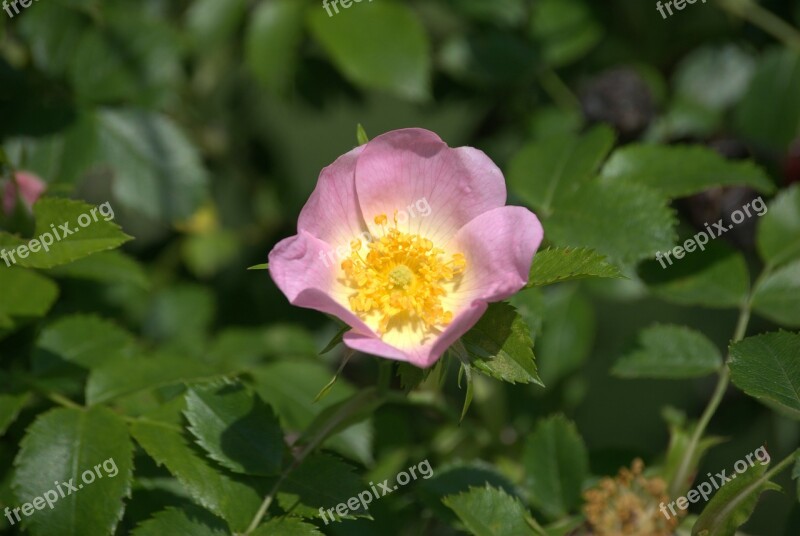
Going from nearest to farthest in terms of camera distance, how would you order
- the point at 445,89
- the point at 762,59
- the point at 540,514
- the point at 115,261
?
1. the point at 540,514
2. the point at 115,261
3. the point at 762,59
4. the point at 445,89

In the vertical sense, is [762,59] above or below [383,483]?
above

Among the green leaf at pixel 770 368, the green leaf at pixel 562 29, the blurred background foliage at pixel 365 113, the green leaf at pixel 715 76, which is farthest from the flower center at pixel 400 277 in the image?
the green leaf at pixel 715 76

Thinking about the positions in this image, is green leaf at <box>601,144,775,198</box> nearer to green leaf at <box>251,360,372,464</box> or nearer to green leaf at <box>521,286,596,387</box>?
green leaf at <box>521,286,596,387</box>

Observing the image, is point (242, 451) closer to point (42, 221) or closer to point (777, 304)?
point (42, 221)

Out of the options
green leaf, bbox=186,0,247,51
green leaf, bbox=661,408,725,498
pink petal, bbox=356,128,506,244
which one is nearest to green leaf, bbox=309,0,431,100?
green leaf, bbox=186,0,247,51

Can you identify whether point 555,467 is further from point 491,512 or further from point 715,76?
point 715,76

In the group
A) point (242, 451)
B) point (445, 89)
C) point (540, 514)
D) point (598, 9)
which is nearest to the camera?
point (242, 451)

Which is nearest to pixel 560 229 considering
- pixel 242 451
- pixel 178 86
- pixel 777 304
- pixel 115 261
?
pixel 777 304
